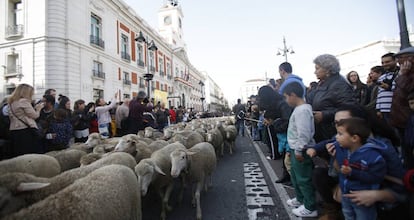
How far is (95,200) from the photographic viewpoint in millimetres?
2064

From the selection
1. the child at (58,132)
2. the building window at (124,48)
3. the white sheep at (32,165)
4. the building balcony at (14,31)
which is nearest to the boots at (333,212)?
the white sheep at (32,165)

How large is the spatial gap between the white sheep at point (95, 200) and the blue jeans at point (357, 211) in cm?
204

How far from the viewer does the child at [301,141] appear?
282cm

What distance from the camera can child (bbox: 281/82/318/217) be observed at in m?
2.82

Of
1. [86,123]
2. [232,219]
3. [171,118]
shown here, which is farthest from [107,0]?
[232,219]

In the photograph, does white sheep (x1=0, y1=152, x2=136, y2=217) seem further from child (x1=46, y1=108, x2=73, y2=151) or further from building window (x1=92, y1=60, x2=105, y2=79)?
building window (x1=92, y1=60, x2=105, y2=79)

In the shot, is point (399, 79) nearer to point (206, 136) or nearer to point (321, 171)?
point (321, 171)

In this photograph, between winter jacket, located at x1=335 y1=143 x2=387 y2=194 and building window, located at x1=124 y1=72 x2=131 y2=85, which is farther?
building window, located at x1=124 y1=72 x2=131 y2=85

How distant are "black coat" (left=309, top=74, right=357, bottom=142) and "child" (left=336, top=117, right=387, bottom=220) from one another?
0.80 meters

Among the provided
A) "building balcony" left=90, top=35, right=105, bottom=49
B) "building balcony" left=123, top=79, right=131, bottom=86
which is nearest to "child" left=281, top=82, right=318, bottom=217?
"building balcony" left=90, top=35, right=105, bottom=49

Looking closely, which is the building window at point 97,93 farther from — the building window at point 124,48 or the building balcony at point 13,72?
the building window at point 124,48

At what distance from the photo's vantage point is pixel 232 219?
9.83 ft

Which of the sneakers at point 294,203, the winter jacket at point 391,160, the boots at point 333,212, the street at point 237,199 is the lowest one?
the street at point 237,199

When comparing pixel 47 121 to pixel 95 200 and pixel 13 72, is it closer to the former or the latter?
pixel 95 200
